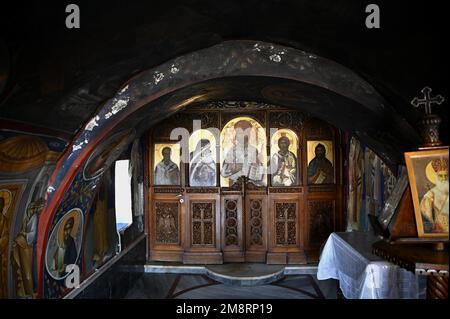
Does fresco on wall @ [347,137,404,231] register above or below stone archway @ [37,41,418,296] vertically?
below

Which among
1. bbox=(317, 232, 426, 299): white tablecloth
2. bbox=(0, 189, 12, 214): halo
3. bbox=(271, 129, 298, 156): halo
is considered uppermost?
bbox=(271, 129, 298, 156): halo

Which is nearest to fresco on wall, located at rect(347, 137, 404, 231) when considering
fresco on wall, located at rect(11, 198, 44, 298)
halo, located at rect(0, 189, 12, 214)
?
fresco on wall, located at rect(11, 198, 44, 298)

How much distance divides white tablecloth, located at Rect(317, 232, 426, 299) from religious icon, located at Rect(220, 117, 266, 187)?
9.25 feet

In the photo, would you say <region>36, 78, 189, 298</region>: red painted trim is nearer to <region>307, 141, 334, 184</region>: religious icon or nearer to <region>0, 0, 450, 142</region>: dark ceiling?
<region>0, 0, 450, 142</region>: dark ceiling

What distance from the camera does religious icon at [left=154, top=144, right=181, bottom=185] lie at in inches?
304

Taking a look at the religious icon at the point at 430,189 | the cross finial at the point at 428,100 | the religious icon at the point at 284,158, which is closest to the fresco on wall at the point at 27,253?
the religious icon at the point at 430,189

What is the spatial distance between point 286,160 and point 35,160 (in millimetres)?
5471

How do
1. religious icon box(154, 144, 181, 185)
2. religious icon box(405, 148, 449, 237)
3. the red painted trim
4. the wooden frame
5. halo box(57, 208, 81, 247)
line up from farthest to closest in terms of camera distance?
religious icon box(154, 144, 181, 185)
the wooden frame
halo box(57, 208, 81, 247)
the red painted trim
religious icon box(405, 148, 449, 237)

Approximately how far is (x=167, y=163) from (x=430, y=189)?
244 inches

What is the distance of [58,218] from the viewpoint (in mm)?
3748

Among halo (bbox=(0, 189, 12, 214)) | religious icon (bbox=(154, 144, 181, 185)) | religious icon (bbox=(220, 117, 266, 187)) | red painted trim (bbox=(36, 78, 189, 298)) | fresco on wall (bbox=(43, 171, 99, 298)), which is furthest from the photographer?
religious icon (bbox=(154, 144, 181, 185))

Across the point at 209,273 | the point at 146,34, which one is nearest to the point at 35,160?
the point at 146,34

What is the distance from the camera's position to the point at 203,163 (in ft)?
25.2
